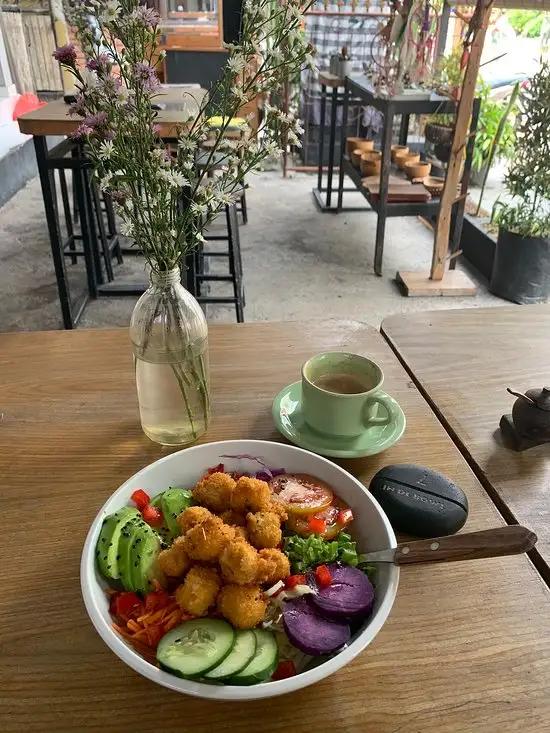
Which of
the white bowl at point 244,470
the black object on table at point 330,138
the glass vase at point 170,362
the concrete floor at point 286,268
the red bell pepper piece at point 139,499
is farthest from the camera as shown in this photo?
the black object on table at point 330,138

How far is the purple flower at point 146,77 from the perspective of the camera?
603 millimetres

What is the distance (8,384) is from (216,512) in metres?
0.50

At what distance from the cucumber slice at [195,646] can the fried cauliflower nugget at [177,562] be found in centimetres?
5

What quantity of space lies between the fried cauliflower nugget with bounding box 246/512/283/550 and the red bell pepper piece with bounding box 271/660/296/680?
0.37ft

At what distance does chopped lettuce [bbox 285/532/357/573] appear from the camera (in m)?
0.62

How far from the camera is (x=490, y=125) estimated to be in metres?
4.35

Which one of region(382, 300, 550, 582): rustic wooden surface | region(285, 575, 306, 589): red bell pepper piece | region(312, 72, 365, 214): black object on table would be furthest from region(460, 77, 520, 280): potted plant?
region(285, 575, 306, 589): red bell pepper piece

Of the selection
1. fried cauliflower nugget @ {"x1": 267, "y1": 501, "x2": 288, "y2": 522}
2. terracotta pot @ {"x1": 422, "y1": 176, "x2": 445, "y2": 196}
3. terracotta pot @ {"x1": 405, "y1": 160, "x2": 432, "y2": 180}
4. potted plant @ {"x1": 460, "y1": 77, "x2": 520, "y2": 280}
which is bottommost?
potted plant @ {"x1": 460, "y1": 77, "x2": 520, "y2": 280}

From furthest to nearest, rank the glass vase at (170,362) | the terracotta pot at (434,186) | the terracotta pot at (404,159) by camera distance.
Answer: the terracotta pot at (404,159) < the terracotta pot at (434,186) < the glass vase at (170,362)

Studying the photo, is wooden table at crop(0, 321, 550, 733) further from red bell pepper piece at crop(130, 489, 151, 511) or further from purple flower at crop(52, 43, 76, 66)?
purple flower at crop(52, 43, 76, 66)

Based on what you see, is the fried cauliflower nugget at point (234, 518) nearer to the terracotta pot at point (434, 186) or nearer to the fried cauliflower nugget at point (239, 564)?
the fried cauliflower nugget at point (239, 564)

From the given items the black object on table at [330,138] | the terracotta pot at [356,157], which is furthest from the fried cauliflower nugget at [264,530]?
the black object on table at [330,138]

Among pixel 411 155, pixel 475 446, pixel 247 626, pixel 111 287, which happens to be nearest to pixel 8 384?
pixel 247 626

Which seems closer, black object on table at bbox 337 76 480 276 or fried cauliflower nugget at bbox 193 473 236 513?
fried cauliflower nugget at bbox 193 473 236 513
